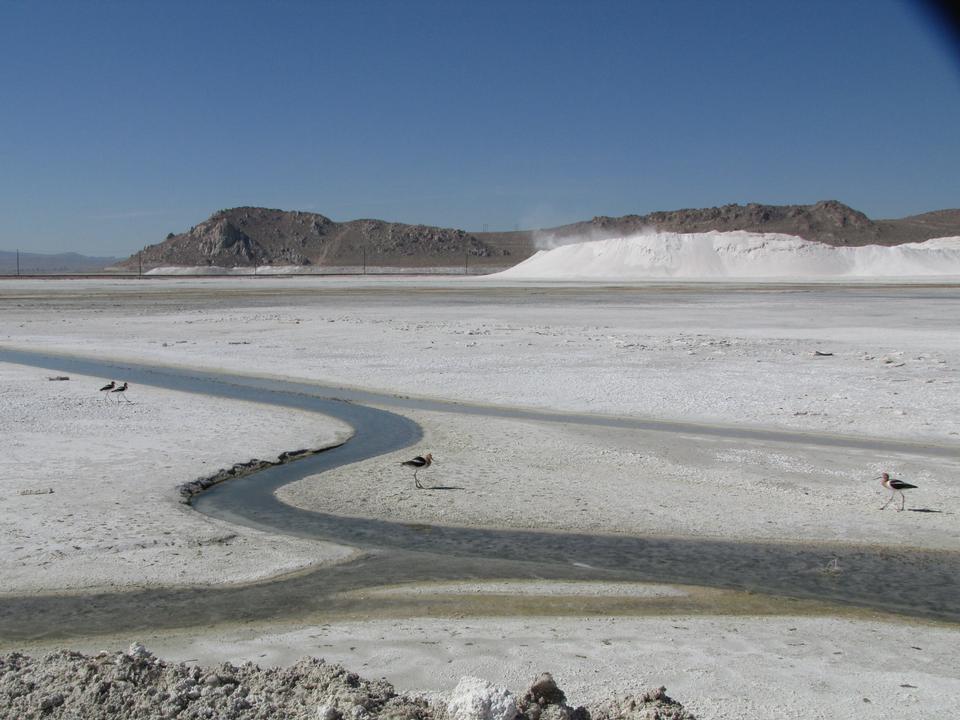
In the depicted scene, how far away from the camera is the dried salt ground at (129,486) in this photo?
6.93 m

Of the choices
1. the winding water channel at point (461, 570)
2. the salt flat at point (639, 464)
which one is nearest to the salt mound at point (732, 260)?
the salt flat at point (639, 464)

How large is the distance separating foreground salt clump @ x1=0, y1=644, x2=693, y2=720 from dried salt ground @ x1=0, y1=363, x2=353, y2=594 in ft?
6.89

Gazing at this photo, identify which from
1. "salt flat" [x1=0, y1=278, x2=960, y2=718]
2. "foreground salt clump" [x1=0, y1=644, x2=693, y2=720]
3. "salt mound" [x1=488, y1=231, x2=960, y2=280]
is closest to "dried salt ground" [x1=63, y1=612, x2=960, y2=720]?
"salt flat" [x1=0, y1=278, x2=960, y2=718]

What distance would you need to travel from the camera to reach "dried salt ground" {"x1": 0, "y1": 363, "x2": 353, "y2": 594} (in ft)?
22.7

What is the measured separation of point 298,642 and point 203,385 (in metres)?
12.8

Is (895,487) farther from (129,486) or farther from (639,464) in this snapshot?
(129,486)

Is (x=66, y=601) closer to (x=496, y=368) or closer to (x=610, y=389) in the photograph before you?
(x=610, y=389)

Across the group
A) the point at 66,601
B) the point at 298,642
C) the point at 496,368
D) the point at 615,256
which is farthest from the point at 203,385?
the point at 615,256

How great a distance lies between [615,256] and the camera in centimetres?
9938

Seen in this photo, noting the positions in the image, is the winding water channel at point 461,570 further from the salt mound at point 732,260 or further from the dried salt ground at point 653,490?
the salt mound at point 732,260

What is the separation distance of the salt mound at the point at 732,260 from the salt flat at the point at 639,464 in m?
65.1

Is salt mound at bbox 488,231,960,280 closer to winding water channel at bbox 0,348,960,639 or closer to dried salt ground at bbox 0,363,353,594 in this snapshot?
dried salt ground at bbox 0,363,353,594

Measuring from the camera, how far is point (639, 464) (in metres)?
10.7

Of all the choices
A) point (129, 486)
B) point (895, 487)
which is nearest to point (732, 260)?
point (895, 487)
